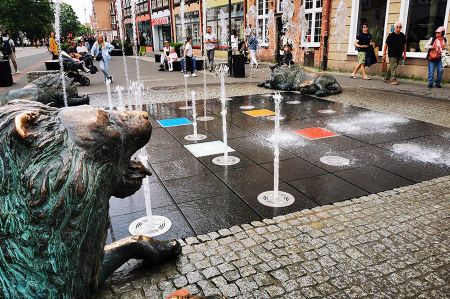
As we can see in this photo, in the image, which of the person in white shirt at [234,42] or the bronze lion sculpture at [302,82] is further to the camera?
the person in white shirt at [234,42]

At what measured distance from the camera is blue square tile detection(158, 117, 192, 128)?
7199 millimetres

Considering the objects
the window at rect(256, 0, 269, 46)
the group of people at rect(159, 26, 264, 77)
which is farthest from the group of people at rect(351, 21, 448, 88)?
the window at rect(256, 0, 269, 46)

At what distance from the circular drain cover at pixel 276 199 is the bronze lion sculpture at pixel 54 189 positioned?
2.48 metres

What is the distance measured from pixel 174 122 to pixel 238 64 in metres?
8.30

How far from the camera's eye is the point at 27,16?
6575 cm

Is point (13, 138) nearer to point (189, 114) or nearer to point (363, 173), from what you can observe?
point (363, 173)

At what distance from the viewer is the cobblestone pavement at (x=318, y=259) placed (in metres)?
2.39

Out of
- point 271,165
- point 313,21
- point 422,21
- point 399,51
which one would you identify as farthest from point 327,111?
point 313,21

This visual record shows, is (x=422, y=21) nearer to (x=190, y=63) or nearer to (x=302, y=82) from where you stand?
(x=302, y=82)

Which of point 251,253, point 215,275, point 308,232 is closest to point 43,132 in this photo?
point 215,275

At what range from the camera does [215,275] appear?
2.55 meters

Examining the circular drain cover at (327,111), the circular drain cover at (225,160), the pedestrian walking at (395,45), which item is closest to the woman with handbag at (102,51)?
the circular drain cover at (327,111)

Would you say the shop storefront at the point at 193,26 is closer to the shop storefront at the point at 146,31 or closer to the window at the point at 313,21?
the shop storefront at the point at 146,31

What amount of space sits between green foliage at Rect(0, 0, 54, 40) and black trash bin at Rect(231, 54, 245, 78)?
5972cm
